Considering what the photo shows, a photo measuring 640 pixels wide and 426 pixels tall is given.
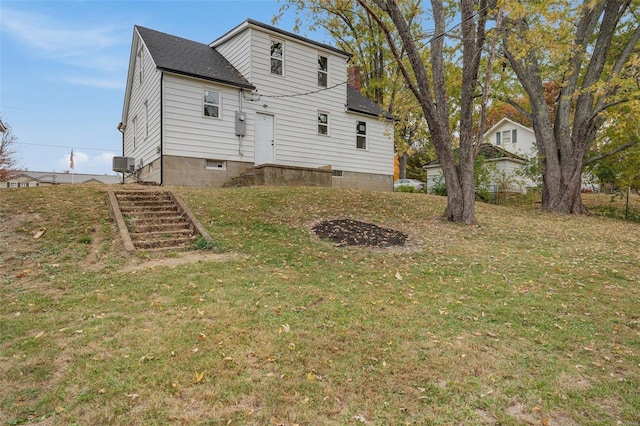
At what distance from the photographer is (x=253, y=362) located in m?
3.07

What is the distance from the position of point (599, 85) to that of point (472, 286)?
1058cm

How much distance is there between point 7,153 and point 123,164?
60.9ft

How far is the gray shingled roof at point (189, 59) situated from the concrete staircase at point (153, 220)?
573cm

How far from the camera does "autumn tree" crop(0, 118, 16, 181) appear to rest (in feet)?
87.0

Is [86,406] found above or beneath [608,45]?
beneath

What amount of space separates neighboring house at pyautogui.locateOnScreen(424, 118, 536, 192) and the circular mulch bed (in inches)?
488

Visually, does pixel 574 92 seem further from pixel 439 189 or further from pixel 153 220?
pixel 153 220

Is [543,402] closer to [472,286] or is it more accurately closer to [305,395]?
[305,395]

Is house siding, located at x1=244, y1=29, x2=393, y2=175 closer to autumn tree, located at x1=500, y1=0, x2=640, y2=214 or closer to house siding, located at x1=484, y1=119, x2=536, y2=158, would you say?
autumn tree, located at x1=500, y1=0, x2=640, y2=214

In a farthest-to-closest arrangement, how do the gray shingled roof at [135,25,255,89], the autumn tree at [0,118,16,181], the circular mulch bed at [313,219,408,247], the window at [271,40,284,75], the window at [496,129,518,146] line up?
the window at [496,129,518,146]
the autumn tree at [0,118,16,181]
the window at [271,40,284,75]
the gray shingled roof at [135,25,255,89]
the circular mulch bed at [313,219,408,247]

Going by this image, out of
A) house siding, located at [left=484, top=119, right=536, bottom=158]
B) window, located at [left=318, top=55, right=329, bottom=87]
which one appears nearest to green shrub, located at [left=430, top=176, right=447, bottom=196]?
window, located at [left=318, top=55, right=329, bottom=87]

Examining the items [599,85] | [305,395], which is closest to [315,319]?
[305,395]

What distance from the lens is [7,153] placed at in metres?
26.9

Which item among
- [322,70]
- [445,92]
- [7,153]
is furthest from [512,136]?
[7,153]
